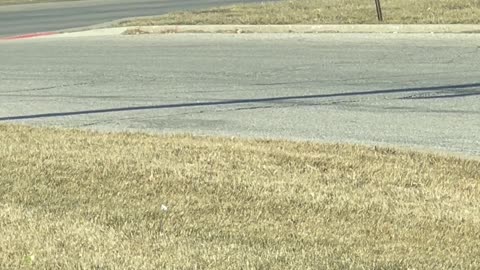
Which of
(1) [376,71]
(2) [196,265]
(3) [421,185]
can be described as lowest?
(1) [376,71]

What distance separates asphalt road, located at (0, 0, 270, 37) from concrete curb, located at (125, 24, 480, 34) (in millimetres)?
3959

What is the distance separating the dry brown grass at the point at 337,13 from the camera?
1828cm

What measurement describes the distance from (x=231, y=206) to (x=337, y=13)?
14645 mm

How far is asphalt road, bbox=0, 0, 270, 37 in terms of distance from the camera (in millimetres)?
24670

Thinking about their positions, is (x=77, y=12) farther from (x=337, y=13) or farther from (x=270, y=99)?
(x=270, y=99)

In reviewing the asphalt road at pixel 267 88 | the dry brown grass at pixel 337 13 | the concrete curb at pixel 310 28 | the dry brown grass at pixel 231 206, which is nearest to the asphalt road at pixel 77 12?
the dry brown grass at pixel 337 13

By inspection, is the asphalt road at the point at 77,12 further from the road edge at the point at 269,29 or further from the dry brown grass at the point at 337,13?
the dry brown grass at the point at 337,13

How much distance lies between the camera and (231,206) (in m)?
5.80

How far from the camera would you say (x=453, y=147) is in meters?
7.79

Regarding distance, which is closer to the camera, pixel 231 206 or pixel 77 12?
pixel 231 206

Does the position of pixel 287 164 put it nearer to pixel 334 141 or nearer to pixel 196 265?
pixel 334 141

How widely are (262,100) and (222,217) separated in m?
5.30

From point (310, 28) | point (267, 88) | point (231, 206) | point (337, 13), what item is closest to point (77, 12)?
point (337, 13)

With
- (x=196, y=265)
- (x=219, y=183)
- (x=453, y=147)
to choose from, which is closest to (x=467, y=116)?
(x=453, y=147)
